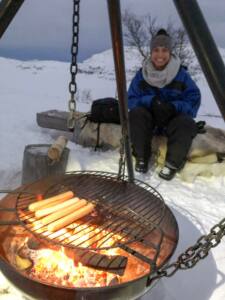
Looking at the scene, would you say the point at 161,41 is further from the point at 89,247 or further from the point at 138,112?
the point at 89,247

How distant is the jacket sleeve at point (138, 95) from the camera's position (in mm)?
3652

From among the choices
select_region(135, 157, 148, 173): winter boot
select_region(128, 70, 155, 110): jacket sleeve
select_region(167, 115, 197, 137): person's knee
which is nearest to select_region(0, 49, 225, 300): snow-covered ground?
select_region(135, 157, 148, 173): winter boot

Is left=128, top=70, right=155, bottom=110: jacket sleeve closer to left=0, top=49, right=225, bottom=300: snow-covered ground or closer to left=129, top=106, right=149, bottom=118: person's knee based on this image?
left=129, top=106, right=149, bottom=118: person's knee

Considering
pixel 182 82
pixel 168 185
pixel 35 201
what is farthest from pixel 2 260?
pixel 182 82

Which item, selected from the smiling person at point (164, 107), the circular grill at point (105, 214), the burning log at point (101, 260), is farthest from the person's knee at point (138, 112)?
the burning log at point (101, 260)

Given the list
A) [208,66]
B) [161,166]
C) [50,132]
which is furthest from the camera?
[50,132]

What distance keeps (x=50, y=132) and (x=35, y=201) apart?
2.78 meters

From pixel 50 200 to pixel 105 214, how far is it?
0.30 m

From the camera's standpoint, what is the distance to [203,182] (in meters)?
3.46

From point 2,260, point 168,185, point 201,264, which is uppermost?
point 2,260

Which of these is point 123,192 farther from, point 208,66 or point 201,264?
point 208,66

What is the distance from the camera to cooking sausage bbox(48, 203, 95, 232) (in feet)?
5.06

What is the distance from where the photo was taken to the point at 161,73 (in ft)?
11.9

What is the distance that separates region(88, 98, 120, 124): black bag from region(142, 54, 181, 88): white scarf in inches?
19.8
